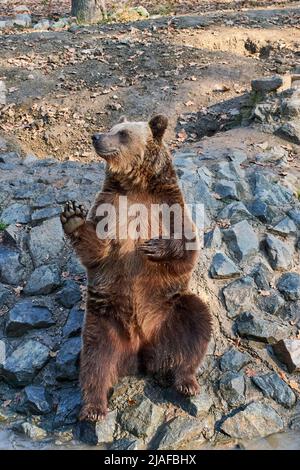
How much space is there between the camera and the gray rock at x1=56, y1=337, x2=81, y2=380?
5082 millimetres

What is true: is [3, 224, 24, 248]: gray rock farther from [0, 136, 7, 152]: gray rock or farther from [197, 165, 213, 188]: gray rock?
[0, 136, 7, 152]: gray rock

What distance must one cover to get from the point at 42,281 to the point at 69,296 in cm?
32

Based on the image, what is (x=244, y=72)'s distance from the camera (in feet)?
34.0

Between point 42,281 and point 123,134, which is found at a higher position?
point 123,134

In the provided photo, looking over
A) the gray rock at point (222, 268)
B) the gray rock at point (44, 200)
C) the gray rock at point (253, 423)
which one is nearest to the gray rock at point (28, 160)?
the gray rock at point (44, 200)

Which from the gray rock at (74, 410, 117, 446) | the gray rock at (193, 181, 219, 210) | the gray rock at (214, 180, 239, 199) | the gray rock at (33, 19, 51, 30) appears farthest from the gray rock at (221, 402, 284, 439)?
the gray rock at (33, 19, 51, 30)

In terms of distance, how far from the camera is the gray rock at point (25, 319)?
17.9 feet

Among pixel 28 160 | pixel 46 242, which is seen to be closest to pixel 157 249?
pixel 46 242

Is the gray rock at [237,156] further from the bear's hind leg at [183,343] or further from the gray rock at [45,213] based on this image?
the bear's hind leg at [183,343]

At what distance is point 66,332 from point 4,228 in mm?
1536

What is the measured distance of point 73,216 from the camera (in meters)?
4.55

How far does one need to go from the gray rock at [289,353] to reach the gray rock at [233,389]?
0.46 metres

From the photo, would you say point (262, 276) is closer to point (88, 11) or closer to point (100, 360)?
point (100, 360)

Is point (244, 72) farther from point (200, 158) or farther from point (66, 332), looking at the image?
point (66, 332)
